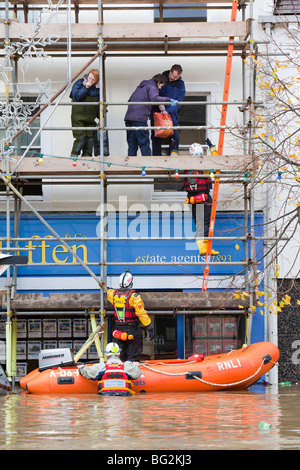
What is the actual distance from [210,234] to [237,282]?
105 centimetres

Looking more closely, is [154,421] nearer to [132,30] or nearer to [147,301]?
[147,301]

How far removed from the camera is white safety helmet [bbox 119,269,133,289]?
53.5 feet

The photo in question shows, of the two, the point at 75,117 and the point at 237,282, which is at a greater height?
the point at 75,117

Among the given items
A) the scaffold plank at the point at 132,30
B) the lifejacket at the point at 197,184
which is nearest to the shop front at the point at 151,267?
the lifejacket at the point at 197,184

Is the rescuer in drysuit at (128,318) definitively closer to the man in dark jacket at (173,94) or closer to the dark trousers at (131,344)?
the dark trousers at (131,344)

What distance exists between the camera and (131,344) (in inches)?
645

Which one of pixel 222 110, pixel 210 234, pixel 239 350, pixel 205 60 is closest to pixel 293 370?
pixel 239 350

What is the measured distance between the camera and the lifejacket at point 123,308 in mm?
16172

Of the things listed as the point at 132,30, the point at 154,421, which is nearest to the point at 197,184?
the point at 132,30

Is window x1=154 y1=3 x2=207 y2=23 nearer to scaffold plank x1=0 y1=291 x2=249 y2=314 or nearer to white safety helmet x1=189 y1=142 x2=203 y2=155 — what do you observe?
white safety helmet x1=189 y1=142 x2=203 y2=155

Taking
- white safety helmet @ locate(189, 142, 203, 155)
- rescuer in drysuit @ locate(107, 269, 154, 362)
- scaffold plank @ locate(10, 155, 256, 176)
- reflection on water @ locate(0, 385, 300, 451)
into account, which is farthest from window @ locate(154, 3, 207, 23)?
reflection on water @ locate(0, 385, 300, 451)

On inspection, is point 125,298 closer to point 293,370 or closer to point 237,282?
point 237,282

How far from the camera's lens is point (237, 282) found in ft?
56.7

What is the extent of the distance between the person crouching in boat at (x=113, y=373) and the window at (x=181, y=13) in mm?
6616
